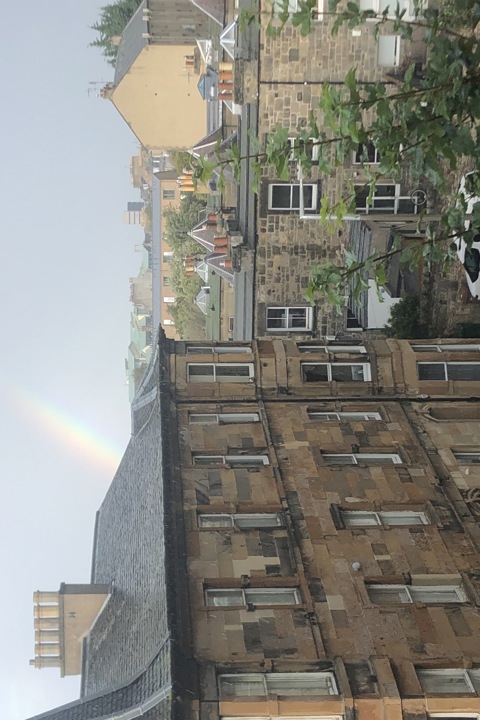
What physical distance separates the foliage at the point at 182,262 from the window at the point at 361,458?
38.3 meters

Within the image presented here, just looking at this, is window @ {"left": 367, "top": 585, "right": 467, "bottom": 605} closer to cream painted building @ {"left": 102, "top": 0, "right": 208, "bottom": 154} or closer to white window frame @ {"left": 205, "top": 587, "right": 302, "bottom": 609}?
white window frame @ {"left": 205, "top": 587, "right": 302, "bottom": 609}

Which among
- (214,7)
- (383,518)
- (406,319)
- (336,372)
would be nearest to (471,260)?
(406,319)

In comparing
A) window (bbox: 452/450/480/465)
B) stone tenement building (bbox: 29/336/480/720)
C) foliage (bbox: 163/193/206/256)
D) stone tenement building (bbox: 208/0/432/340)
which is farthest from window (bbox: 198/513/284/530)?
foliage (bbox: 163/193/206/256)

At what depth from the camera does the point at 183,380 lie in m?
22.2

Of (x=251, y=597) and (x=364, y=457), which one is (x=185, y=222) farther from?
(x=251, y=597)

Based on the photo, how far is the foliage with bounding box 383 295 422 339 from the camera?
27734 millimetres

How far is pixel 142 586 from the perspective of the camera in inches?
663

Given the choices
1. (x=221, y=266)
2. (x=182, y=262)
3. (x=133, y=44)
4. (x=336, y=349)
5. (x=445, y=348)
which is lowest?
(x=336, y=349)

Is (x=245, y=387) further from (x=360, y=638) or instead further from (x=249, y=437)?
(x=360, y=638)

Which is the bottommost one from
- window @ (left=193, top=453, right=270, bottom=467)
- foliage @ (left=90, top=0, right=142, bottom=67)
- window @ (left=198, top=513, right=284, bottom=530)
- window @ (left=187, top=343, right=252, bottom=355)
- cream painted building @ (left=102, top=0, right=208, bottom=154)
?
window @ (left=198, top=513, right=284, bottom=530)

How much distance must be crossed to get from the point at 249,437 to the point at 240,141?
1509 cm

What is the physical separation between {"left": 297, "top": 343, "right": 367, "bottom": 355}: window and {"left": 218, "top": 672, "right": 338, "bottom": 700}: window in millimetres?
11636

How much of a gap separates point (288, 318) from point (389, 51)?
11.2 metres

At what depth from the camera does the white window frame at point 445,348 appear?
2348 cm
